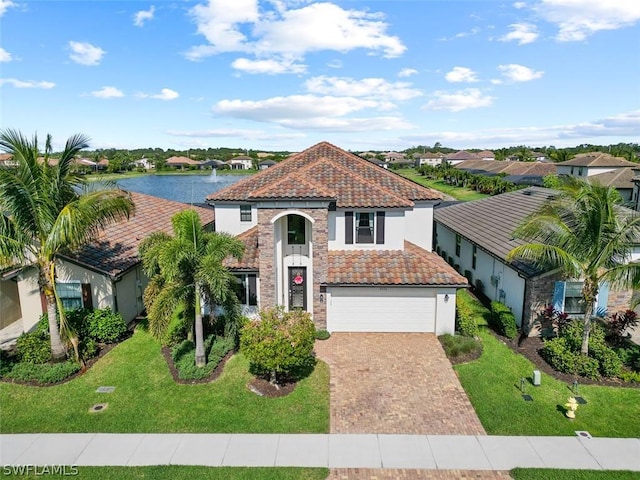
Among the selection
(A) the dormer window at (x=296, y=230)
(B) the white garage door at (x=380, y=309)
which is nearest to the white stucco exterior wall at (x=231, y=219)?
(A) the dormer window at (x=296, y=230)

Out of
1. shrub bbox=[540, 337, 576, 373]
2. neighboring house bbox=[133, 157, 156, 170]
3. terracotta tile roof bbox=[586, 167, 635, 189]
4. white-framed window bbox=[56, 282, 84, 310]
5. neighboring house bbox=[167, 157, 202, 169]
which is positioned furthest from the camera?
neighboring house bbox=[133, 157, 156, 170]

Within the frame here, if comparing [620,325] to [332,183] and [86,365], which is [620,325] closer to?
[332,183]

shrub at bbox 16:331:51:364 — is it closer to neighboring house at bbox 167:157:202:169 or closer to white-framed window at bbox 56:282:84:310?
white-framed window at bbox 56:282:84:310

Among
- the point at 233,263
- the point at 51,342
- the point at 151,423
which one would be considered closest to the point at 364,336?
the point at 233,263

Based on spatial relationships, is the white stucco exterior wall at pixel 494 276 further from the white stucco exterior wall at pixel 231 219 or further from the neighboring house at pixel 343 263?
the white stucco exterior wall at pixel 231 219

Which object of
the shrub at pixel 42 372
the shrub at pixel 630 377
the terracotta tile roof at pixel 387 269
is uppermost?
the terracotta tile roof at pixel 387 269

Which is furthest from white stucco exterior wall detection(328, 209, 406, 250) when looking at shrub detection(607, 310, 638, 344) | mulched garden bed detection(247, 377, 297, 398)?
shrub detection(607, 310, 638, 344)
